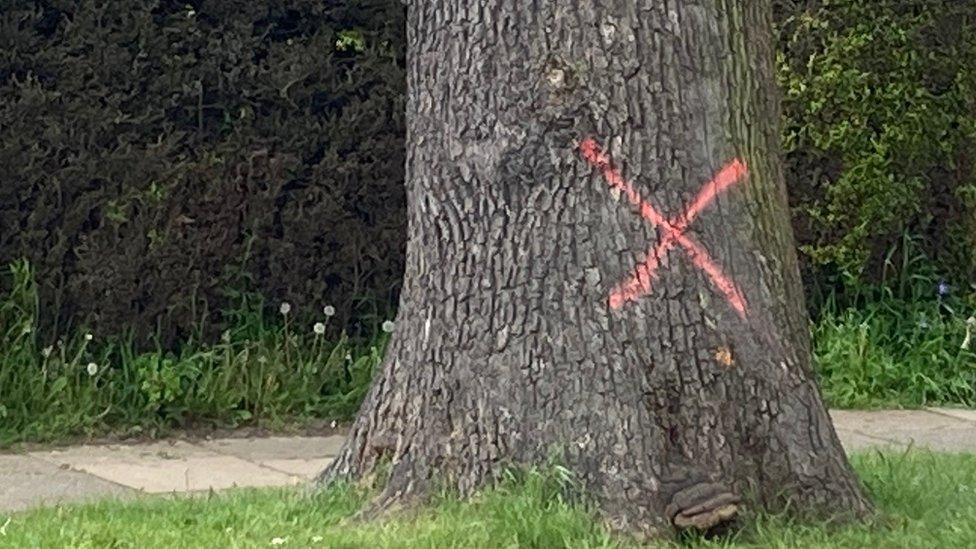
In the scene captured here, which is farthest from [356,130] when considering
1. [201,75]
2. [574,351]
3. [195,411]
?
[574,351]

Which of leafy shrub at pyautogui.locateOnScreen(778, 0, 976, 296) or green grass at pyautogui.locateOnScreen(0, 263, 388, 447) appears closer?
green grass at pyautogui.locateOnScreen(0, 263, 388, 447)

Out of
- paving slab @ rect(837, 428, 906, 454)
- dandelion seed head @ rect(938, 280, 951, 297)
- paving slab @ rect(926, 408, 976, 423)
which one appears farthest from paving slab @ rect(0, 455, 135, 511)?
dandelion seed head @ rect(938, 280, 951, 297)

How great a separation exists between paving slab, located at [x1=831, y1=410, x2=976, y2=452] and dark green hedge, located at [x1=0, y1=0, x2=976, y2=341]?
3.20 ft

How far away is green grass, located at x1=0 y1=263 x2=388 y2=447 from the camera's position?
7617 mm

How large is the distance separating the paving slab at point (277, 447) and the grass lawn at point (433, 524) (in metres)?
1.44

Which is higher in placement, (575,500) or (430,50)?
(430,50)

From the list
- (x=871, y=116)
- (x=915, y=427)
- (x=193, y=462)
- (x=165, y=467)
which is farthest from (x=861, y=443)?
(x=165, y=467)

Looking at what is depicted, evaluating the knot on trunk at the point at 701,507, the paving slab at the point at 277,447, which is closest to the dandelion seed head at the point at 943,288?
the paving slab at the point at 277,447

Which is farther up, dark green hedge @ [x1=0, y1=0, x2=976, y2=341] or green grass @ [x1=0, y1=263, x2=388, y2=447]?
dark green hedge @ [x1=0, y1=0, x2=976, y2=341]

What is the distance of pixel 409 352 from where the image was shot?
17.7 ft

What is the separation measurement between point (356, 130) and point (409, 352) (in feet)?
10.5

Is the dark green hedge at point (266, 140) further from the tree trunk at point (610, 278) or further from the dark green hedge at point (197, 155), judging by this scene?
the tree trunk at point (610, 278)

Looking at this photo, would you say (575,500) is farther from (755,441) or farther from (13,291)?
(13,291)

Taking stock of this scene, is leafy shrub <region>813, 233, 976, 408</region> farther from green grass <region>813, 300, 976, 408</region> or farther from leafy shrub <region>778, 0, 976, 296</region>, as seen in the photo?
leafy shrub <region>778, 0, 976, 296</region>
